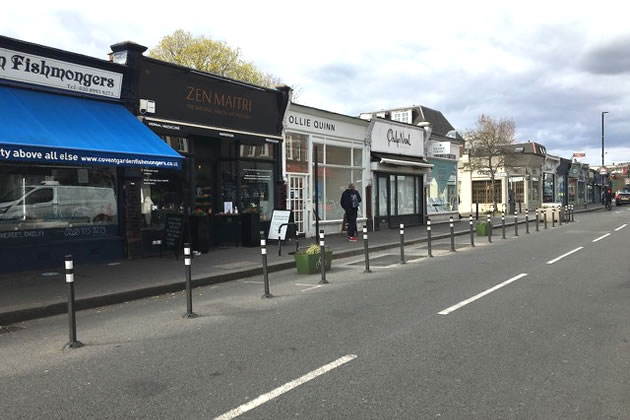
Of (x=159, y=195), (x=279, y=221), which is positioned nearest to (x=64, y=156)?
(x=159, y=195)

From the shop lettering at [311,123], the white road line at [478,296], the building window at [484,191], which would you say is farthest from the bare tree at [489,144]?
the white road line at [478,296]

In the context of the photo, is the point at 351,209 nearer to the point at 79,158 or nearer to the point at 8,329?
the point at 79,158

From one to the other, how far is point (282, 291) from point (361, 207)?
467 inches

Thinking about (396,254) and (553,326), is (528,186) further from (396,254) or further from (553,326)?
(553,326)

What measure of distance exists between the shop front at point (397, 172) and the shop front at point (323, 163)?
832 mm

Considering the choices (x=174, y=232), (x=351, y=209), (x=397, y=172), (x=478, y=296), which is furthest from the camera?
(x=397, y=172)

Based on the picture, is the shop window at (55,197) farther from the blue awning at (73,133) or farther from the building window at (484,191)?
the building window at (484,191)

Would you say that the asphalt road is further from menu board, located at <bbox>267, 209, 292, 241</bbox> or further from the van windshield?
menu board, located at <bbox>267, 209, 292, 241</bbox>

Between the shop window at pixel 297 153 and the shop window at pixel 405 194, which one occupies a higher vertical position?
the shop window at pixel 297 153

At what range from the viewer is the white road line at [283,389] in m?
3.89

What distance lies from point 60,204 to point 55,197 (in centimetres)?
18

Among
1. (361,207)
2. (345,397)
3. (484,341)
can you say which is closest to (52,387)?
(345,397)

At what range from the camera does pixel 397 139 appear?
2283 cm

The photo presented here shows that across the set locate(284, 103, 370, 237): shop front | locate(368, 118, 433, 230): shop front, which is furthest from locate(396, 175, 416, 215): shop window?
locate(284, 103, 370, 237): shop front
